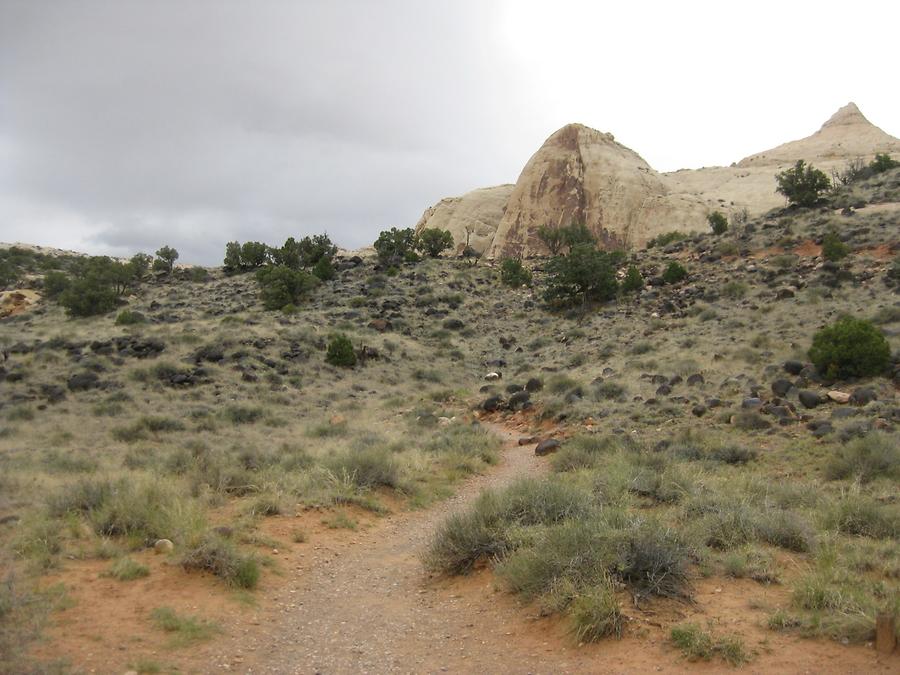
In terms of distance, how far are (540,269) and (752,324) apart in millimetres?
26321

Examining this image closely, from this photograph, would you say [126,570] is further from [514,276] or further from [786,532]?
[514,276]

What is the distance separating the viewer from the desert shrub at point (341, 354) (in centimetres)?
2750

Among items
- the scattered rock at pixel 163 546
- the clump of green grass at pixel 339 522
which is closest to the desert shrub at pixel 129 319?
the clump of green grass at pixel 339 522

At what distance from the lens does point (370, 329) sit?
33.7 metres

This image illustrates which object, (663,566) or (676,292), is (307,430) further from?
(676,292)

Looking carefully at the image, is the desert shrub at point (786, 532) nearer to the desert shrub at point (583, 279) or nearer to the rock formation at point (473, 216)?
the desert shrub at point (583, 279)

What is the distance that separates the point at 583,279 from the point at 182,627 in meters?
33.1

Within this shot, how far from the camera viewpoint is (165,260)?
54.8 metres

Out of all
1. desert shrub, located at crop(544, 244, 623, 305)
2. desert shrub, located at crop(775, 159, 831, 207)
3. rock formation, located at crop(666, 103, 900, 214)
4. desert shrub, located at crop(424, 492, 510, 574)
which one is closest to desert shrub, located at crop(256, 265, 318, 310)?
desert shrub, located at crop(544, 244, 623, 305)

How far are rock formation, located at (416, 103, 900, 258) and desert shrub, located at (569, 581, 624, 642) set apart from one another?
52.3 m

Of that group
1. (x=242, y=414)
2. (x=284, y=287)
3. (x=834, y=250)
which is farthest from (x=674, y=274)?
(x=242, y=414)

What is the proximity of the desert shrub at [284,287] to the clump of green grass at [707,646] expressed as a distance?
34.7 meters

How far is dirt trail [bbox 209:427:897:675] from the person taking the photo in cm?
483

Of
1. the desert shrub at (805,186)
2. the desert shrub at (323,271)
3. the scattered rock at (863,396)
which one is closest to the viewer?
the scattered rock at (863,396)
